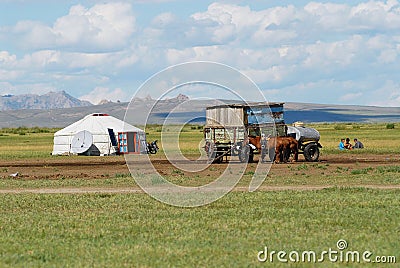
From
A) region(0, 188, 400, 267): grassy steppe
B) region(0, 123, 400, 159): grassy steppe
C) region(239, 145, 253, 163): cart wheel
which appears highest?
region(0, 123, 400, 159): grassy steppe

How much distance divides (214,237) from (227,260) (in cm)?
217

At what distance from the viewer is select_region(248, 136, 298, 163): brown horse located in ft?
130

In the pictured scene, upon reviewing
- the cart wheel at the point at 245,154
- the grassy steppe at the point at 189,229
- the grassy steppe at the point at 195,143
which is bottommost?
the grassy steppe at the point at 189,229

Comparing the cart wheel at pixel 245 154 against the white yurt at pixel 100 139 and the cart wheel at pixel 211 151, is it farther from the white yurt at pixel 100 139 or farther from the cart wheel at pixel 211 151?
the white yurt at pixel 100 139

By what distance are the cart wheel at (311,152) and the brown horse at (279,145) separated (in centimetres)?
193

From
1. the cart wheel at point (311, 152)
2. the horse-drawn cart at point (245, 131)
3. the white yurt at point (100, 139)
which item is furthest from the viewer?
the white yurt at point (100, 139)

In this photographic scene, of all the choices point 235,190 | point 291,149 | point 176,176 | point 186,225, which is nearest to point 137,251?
point 186,225

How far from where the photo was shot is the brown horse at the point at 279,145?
130ft

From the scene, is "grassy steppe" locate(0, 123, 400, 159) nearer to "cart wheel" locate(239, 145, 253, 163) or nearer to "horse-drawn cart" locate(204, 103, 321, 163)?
"cart wheel" locate(239, 145, 253, 163)

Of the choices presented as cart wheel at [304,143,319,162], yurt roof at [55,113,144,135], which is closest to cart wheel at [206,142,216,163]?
cart wheel at [304,143,319,162]

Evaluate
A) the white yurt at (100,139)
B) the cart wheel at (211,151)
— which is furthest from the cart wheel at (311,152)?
the white yurt at (100,139)

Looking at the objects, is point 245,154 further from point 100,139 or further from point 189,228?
point 189,228

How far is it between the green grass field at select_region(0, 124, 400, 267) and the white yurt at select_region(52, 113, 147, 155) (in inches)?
1412

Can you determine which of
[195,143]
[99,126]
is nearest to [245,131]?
[99,126]
